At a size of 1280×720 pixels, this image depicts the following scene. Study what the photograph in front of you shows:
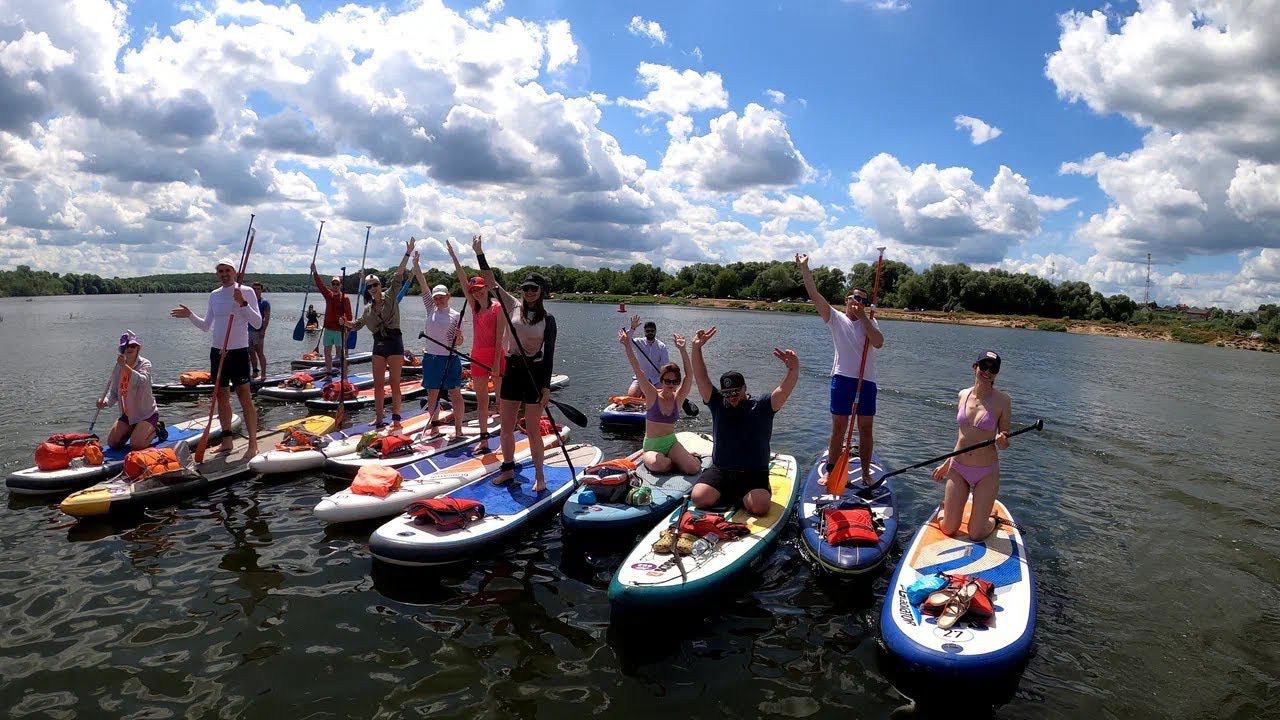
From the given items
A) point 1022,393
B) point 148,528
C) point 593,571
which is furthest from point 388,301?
point 1022,393

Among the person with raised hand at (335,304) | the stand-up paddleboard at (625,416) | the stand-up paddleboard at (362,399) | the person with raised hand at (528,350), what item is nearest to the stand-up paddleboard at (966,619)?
the person with raised hand at (528,350)

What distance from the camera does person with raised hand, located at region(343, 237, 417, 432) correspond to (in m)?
11.4

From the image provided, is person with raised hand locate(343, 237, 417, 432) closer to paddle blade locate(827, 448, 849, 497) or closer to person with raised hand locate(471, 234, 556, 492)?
person with raised hand locate(471, 234, 556, 492)

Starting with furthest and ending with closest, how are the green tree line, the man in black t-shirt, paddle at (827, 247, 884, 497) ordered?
1. the green tree line
2. paddle at (827, 247, 884, 497)
3. the man in black t-shirt

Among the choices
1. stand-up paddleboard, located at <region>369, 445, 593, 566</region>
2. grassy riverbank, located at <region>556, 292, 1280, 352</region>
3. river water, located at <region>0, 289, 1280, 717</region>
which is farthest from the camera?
grassy riverbank, located at <region>556, 292, 1280, 352</region>

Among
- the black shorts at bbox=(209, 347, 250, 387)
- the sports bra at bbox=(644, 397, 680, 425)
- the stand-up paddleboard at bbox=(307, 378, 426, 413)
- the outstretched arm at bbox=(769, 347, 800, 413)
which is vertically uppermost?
the outstretched arm at bbox=(769, 347, 800, 413)

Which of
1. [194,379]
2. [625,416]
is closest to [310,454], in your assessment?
[625,416]

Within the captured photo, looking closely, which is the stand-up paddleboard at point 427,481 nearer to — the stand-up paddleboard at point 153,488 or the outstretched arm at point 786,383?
the stand-up paddleboard at point 153,488

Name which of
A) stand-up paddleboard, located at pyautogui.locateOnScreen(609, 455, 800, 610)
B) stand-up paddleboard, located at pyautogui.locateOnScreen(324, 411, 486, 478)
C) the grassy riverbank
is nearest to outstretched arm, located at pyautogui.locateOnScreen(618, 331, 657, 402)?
stand-up paddleboard, located at pyautogui.locateOnScreen(609, 455, 800, 610)

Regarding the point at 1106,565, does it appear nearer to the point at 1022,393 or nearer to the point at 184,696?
the point at 184,696

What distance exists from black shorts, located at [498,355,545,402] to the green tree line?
164 ft

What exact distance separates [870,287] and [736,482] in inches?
3079

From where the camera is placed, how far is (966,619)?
18.0ft

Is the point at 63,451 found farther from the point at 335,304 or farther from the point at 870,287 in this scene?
the point at 870,287
